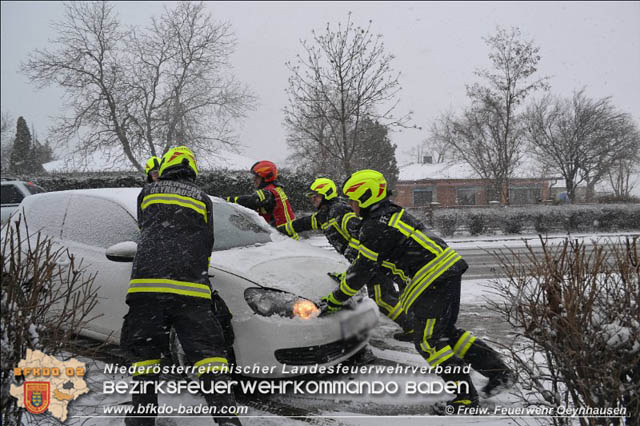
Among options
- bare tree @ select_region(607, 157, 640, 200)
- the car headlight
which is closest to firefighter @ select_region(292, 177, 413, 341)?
the car headlight

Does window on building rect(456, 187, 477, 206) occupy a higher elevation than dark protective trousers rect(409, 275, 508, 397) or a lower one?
higher

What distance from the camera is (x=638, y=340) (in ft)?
6.94

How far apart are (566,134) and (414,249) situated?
26.3 metres

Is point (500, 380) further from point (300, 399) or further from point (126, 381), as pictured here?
point (126, 381)

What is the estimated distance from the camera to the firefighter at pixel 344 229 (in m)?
4.70

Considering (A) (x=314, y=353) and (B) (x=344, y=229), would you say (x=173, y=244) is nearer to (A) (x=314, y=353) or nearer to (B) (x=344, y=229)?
(A) (x=314, y=353)

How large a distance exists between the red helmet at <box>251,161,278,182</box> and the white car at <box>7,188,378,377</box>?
92 cm

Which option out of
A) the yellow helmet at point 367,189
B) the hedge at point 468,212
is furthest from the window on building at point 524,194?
the yellow helmet at point 367,189

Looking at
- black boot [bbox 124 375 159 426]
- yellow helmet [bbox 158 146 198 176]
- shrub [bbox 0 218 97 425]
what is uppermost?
yellow helmet [bbox 158 146 198 176]

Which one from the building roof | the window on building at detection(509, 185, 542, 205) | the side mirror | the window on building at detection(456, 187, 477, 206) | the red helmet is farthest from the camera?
the window on building at detection(456, 187, 477, 206)

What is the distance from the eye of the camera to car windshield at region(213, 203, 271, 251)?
4.03 metres

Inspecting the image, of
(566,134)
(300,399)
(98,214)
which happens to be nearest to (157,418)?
(300,399)

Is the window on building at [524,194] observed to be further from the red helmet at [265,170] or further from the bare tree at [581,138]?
the red helmet at [265,170]

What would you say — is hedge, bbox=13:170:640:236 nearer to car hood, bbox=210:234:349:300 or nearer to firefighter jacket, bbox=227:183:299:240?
firefighter jacket, bbox=227:183:299:240
